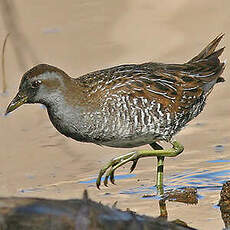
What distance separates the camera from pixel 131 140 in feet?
24.9

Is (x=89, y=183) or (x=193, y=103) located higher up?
(x=193, y=103)

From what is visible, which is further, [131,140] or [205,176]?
[205,176]

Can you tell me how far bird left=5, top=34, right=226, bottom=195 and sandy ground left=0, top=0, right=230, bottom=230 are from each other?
41cm

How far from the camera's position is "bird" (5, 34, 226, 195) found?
748cm

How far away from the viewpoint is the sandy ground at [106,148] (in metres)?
7.96

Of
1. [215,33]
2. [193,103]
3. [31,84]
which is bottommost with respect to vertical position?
[215,33]

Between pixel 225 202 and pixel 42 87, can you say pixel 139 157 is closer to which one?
pixel 225 202

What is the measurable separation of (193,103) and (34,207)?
4.09m

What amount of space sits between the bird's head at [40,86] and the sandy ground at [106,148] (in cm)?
35

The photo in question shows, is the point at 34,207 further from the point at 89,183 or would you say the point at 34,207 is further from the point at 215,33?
the point at 215,33

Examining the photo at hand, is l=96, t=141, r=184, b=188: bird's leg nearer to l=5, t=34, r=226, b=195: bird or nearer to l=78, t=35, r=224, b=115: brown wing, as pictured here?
l=5, t=34, r=226, b=195: bird

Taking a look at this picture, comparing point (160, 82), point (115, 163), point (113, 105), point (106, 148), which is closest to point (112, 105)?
point (113, 105)

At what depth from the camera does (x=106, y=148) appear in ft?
30.1

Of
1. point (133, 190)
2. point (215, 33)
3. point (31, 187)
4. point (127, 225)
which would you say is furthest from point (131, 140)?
point (215, 33)
